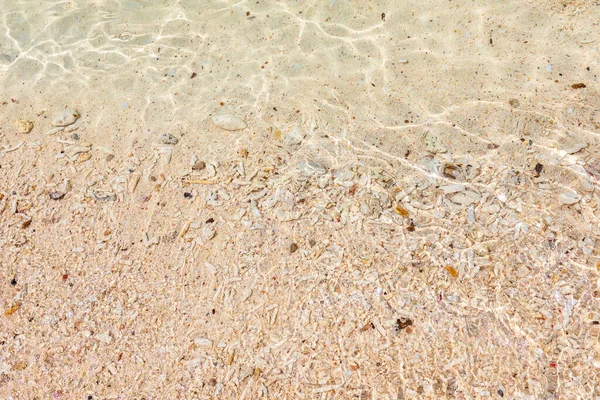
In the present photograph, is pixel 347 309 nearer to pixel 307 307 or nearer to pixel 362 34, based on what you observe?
pixel 307 307

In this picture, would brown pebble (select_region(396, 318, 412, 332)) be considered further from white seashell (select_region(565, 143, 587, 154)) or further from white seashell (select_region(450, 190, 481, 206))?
white seashell (select_region(565, 143, 587, 154))

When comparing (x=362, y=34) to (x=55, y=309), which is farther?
(x=362, y=34)

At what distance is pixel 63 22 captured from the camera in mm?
5875

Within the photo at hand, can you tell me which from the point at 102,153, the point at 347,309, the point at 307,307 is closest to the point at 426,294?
the point at 347,309

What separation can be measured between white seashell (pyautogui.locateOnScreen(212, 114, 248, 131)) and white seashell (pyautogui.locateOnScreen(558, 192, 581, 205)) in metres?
3.01

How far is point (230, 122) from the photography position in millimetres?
4609

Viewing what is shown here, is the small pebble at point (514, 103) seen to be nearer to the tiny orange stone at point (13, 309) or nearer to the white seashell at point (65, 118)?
the white seashell at point (65, 118)

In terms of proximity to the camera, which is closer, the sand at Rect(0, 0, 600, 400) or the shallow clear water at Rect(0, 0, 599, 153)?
the sand at Rect(0, 0, 600, 400)

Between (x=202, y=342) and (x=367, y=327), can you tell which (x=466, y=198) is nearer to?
(x=367, y=327)

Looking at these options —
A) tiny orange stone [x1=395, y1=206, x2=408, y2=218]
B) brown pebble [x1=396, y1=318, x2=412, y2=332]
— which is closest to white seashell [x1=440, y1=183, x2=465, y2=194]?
tiny orange stone [x1=395, y1=206, x2=408, y2=218]

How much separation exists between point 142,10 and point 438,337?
→ 17.4 ft

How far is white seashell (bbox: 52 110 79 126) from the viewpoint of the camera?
16.3 feet

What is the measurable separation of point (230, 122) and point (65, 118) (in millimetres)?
1964

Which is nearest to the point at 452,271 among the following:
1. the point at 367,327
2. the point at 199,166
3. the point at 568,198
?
the point at 367,327
